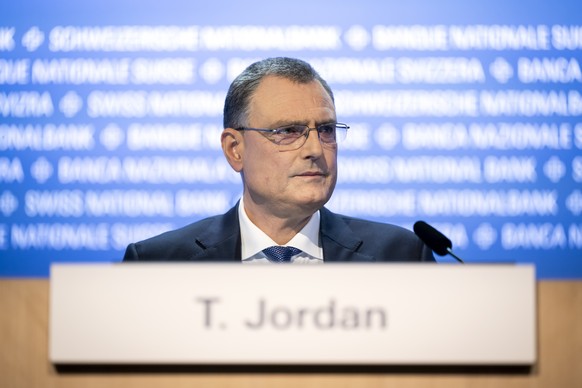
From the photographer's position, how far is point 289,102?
229cm

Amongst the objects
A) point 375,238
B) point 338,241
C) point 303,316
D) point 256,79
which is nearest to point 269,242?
point 338,241

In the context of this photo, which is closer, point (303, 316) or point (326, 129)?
point (303, 316)

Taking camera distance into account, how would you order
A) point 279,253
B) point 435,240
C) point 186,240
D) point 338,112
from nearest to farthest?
point 435,240 < point 279,253 < point 186,240 < point 338,112

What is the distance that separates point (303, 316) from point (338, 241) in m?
1.27

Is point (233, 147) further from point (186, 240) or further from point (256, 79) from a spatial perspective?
point (186, 240)

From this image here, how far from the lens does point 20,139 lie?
287 cm

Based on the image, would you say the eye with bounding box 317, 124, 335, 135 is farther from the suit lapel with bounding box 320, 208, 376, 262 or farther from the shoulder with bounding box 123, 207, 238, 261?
the shoulder with bounding box 123, 207, 238, 261

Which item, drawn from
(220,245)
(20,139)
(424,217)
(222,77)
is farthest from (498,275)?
(20,139)

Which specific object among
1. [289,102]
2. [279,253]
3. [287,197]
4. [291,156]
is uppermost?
[289,102]

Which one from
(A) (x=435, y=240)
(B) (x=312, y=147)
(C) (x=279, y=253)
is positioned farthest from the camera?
(B) (x=312, y=147)

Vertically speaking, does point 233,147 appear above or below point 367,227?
above

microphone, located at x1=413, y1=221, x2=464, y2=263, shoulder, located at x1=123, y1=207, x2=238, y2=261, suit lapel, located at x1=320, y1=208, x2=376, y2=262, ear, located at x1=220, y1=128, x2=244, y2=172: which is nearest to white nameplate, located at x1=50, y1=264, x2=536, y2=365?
microphone, located at x1=413, y1=221, x2=464, y2=263

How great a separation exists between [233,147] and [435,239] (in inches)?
45.7

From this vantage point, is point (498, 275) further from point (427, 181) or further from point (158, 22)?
point (158, 22)
